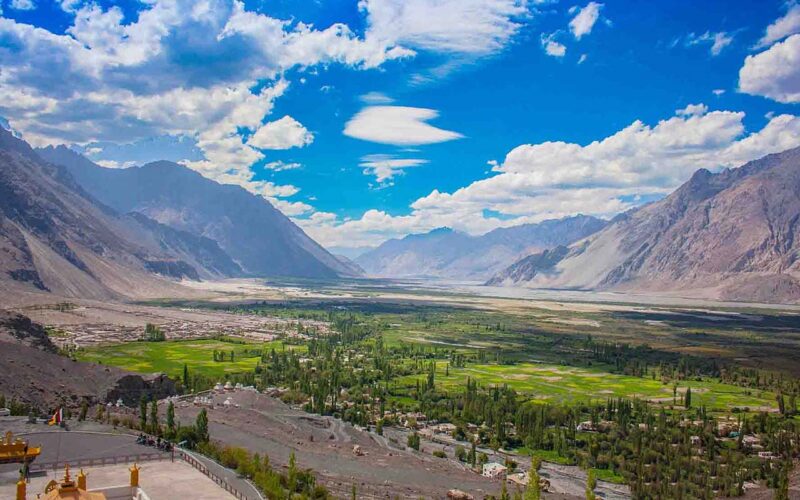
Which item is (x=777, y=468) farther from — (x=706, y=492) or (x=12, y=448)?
(x=12, y=448)

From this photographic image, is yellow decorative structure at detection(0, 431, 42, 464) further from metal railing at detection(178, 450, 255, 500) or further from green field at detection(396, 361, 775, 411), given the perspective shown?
green field at detection(396, 361, 775, 411)

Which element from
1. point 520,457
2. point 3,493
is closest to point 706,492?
point 520,457

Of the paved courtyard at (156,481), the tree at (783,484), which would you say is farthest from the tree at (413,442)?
the tree at (783,484)

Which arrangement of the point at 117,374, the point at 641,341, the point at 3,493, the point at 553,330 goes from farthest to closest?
the point at 553,330
the point at 641,341
the point at 117,374
the point at 3,493

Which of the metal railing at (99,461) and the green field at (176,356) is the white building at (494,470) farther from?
the green field at (176,356)

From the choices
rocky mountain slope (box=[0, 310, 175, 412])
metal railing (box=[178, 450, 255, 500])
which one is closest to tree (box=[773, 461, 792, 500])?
metal railing (box=[178, 450, 255, 500])
